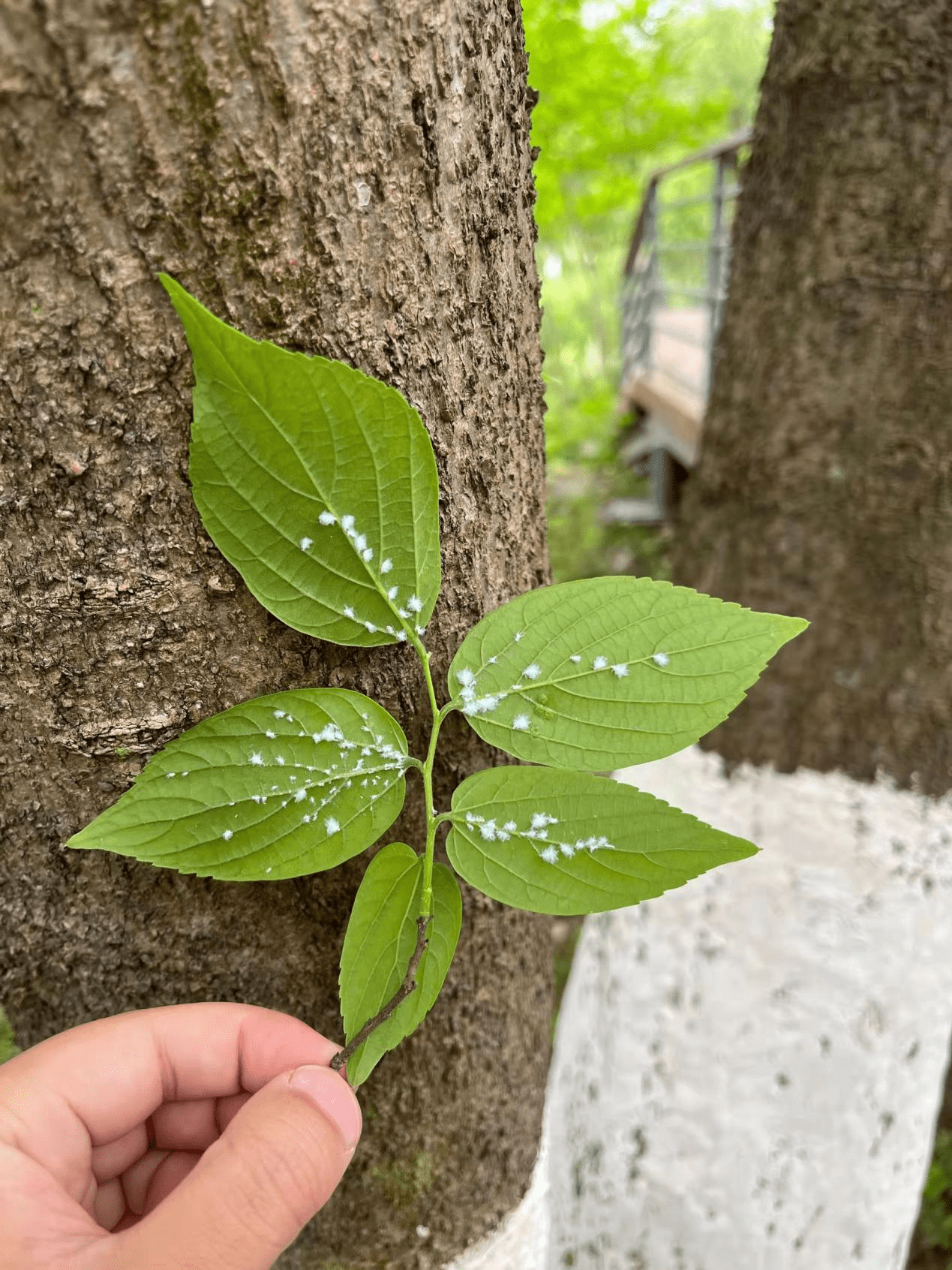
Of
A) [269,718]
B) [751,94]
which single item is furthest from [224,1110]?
[751,94]

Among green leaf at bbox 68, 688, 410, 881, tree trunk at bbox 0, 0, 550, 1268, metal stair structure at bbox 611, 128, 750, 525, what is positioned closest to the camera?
tree trunk at bbox 0, 0, 550, 1268

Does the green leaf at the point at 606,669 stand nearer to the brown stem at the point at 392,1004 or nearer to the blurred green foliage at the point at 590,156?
the brown stem at the point at 392,1004

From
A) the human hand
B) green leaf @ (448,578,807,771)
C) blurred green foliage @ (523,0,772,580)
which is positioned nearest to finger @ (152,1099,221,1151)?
the human hand

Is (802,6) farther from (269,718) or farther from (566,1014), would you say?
(566,1014)

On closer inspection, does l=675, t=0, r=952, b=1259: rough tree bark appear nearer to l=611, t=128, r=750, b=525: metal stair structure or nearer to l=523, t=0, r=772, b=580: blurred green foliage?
l=523, t=0, r=772, b=580: blurred green foliage

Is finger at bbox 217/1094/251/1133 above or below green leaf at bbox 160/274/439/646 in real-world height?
below

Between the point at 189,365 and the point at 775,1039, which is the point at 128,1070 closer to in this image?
the point at 189,365

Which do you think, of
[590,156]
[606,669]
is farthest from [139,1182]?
[590,156]
